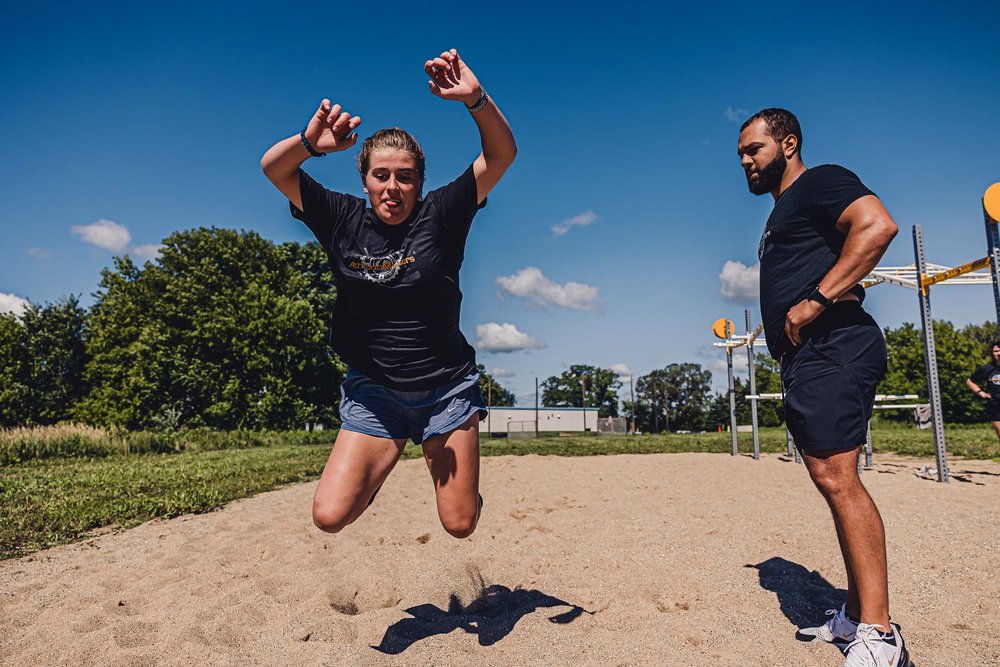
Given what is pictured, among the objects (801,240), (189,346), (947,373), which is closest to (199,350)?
(189,346)

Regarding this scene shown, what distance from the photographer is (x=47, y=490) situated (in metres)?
7.22

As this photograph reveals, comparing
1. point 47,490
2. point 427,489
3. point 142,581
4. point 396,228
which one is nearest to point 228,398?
point 47,490

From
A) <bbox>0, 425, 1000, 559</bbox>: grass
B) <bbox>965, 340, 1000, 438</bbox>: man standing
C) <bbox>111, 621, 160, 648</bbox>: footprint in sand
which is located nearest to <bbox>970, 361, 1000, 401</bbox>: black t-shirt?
<bbox>965, 340, 1000, 438</bbox>: man standing

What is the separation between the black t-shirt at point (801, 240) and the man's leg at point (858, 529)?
565 mm

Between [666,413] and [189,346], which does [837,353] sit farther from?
[666,413]

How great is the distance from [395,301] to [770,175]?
197 cm

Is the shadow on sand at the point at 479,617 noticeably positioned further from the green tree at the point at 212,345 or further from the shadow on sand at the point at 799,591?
the green tree at the point at 212,345

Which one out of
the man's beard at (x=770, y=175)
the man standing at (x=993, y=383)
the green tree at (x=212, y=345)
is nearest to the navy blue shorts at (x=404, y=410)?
the man's beard at (x=770, y=175)

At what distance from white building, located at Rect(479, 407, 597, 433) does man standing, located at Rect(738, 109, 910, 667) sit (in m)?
40.1

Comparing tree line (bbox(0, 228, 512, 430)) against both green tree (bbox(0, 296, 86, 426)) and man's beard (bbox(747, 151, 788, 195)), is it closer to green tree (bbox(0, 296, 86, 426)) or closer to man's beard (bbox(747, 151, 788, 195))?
green tree (bbox(0, 296, 86, 426))

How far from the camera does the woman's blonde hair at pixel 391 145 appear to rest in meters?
2.78

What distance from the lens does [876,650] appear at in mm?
2328

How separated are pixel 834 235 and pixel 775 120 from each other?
27.9 inches

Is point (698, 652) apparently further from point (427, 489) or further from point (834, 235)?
point (427, 489)
